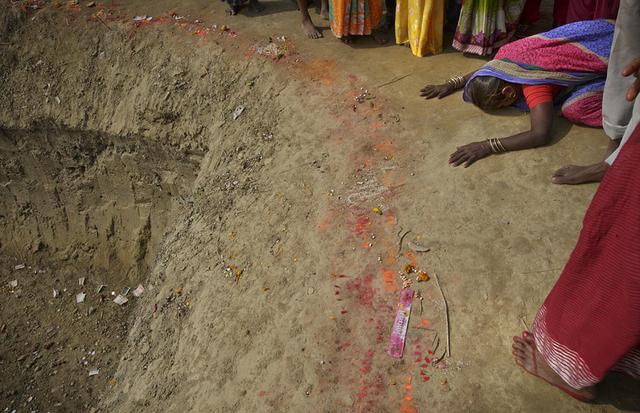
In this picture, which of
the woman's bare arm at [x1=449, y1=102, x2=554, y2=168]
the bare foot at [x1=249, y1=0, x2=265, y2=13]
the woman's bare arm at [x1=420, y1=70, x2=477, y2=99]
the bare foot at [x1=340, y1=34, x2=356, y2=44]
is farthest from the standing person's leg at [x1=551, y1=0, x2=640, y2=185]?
the bare foot at [x1=249, y1=0, x2=265, y2=13]

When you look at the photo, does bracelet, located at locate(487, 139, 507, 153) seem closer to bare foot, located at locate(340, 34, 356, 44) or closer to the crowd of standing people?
the crowd of standing people

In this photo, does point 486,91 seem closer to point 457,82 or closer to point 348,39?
point 457,82

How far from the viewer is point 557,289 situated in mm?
1823

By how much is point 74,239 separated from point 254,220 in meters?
3.50

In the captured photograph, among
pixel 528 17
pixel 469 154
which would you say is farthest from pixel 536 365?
pixel 528 17

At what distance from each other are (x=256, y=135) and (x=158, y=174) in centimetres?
168

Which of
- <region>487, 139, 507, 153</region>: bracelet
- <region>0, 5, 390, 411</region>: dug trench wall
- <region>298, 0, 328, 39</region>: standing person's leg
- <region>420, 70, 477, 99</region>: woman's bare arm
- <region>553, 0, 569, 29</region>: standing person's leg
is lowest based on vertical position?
<region>0, 5, 390, 411</region>: dug trench wall

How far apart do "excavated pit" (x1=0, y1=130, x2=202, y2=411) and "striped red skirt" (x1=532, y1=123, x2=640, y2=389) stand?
401cm

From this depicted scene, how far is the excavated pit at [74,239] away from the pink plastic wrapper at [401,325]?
314 centimetres

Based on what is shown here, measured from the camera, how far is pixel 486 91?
3.25m

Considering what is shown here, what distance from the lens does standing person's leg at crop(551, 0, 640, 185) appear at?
88.8 inches

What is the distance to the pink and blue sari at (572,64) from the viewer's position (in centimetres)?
297

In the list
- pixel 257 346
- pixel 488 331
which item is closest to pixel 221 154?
pixel 257 346

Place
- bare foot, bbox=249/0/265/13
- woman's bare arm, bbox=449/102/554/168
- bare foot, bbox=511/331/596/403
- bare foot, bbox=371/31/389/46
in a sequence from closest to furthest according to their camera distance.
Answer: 1. bare foot, bbox=511/331/596/403
2. woman's bare arm, bbox=449/102/554/168
3. bare foot, bbox=371/31/389/46
4. bare foot, bbox=249/0/265/13
